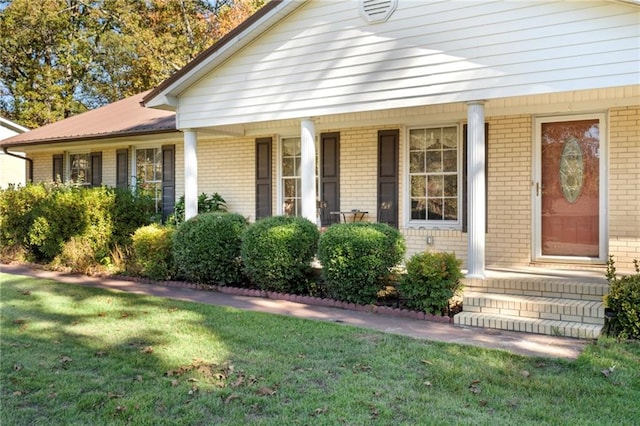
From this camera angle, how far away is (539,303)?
20.6 feet

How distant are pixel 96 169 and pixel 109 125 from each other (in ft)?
4.40

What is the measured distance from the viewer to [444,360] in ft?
15.9

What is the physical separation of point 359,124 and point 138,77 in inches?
749

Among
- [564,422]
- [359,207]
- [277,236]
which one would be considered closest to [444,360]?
[564,422]

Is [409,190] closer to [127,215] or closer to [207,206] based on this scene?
[207,206]

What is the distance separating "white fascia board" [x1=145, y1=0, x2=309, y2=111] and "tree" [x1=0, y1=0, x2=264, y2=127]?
1510cm

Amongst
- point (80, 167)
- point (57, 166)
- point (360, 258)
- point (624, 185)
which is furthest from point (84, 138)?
point (624, 185)

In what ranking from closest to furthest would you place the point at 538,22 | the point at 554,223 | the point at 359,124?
the point at 538,22, the point at 554,223, the point at 359,124

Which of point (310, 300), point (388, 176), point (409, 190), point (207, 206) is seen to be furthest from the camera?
point (207, 206)

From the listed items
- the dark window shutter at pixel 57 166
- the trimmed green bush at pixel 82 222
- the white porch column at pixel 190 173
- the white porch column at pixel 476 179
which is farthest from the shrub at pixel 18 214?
the white porch column at pixel 476 179

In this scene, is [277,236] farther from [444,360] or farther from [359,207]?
[444,360]

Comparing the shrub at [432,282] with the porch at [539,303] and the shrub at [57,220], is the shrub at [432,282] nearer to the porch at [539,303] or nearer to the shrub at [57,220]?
the porch at [539,303]

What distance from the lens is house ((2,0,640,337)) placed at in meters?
6.41

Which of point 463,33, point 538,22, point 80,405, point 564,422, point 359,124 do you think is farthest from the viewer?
point 359,124
